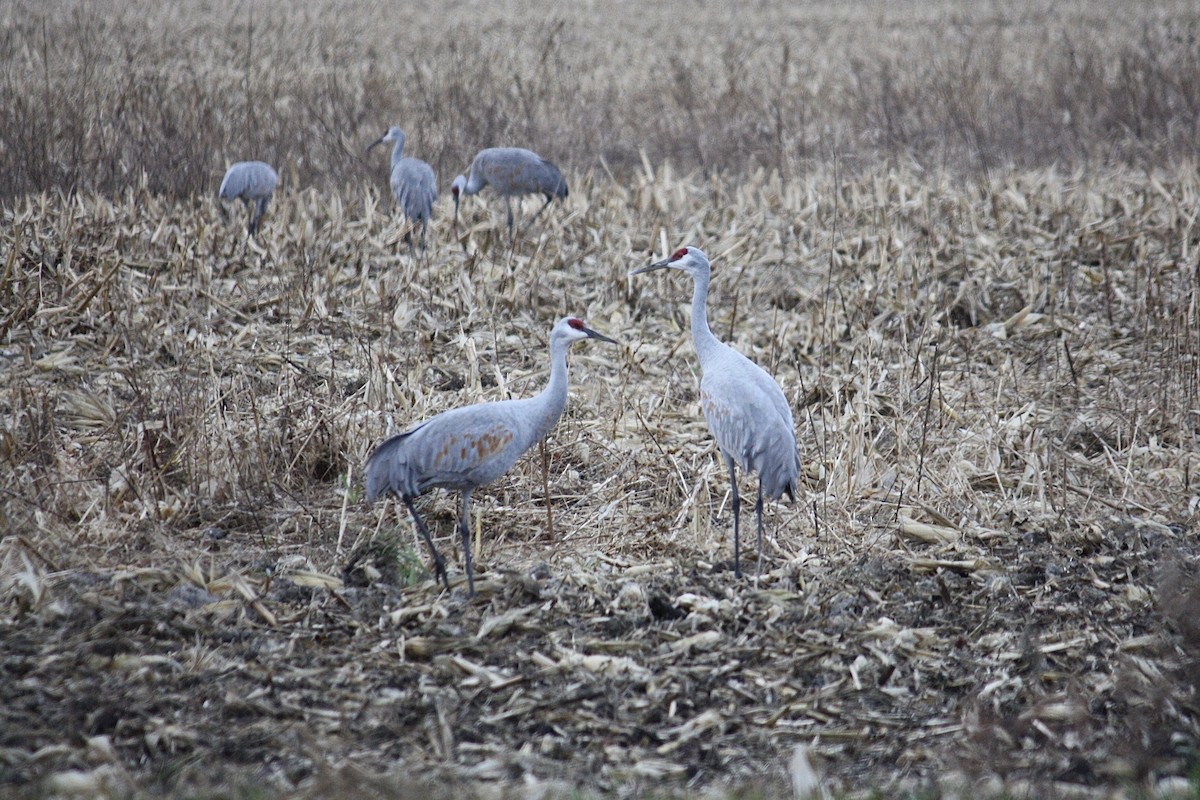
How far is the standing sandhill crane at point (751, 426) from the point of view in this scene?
444 centimetres

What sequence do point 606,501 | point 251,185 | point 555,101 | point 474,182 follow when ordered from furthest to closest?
point 555,101 < point 474,182 < point 251,185 < point 606,501

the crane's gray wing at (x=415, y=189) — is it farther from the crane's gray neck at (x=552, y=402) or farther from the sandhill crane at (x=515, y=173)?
the crane's gray neck at (x=552, y=402)

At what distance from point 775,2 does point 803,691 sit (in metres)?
23.4

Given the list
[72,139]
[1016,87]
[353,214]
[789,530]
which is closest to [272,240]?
[353,214]

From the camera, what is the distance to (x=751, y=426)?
4484mm

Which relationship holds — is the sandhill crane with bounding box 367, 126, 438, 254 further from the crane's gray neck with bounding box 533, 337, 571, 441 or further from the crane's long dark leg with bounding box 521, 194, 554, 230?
the crane's gray neck with bounding box 533, 337, 571, 441

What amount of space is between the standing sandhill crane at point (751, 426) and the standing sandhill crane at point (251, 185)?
521 centimetres

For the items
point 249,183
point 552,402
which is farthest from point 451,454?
point 249,183

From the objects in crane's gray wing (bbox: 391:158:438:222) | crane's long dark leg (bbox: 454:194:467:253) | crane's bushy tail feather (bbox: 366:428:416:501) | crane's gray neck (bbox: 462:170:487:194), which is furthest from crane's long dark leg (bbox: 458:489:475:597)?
crane's gray neck (bbox: 462:170:487:194)

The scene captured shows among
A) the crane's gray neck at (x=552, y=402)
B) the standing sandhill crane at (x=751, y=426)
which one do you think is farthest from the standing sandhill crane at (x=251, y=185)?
the standing sandhill crane at (x=751, y=426)

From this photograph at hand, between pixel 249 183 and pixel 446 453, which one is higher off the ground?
pixel 249 183

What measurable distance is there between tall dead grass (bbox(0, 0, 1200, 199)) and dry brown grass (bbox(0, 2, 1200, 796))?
1.72 ft

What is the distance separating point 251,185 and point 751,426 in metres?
5.74

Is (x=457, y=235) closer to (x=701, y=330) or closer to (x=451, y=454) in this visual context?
(x=701, y=330)
